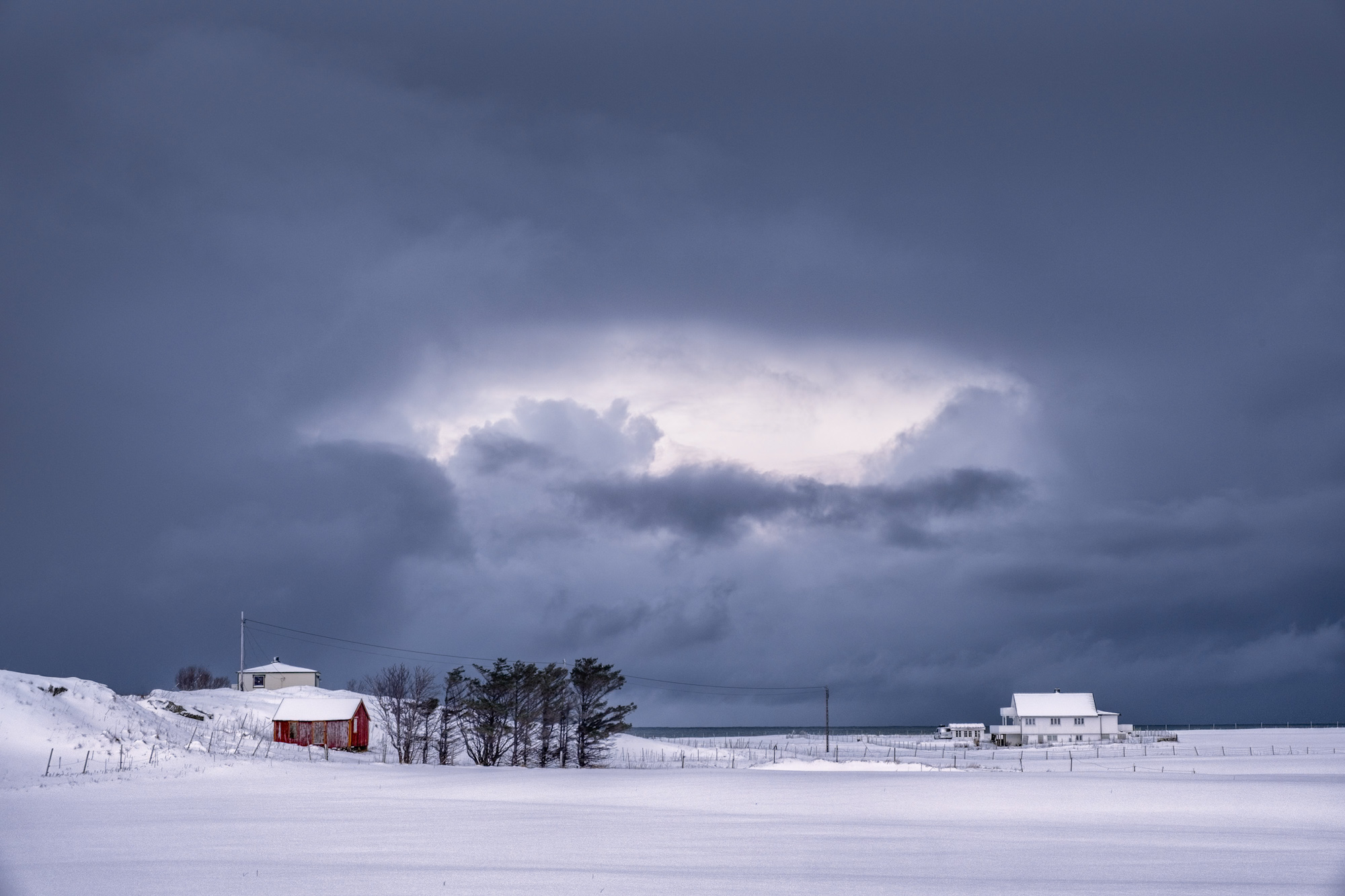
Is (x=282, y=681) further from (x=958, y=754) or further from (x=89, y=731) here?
(x=958, y=754)

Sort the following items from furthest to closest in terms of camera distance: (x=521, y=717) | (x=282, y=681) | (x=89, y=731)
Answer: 1. (x=282, y=681)
2. (x=521, y=717)
3. (x=89, y=731)

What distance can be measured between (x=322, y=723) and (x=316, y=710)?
4.47ft

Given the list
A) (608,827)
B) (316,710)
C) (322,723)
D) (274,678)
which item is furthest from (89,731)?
(274,678)

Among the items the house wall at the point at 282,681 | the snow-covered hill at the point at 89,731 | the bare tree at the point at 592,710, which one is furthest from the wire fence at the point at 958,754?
the house wall at the point at 282,681

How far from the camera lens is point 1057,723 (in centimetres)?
12825

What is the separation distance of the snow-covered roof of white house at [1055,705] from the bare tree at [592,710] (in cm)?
6614

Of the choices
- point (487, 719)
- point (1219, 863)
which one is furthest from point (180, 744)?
point (1219, 863)

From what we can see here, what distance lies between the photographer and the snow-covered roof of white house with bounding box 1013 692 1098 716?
129125mm

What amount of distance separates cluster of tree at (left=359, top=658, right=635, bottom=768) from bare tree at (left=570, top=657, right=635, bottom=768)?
52 mm

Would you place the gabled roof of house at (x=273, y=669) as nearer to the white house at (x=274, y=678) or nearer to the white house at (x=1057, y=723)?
the white house at (x=274, y=678)

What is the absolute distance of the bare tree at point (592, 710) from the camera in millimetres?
82938

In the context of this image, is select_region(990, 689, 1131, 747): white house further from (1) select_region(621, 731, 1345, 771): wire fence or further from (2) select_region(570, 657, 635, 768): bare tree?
(2) select_region(570, 657, 635, 768): bare tree

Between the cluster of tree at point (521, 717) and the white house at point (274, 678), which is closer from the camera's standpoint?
the cluster of tree at point (521, 717)

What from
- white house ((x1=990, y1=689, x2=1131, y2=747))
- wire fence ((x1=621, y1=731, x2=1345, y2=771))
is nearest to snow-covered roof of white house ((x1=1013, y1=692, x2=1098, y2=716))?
white house ((x1=990, y1=689, x2=1131, y2=747))
